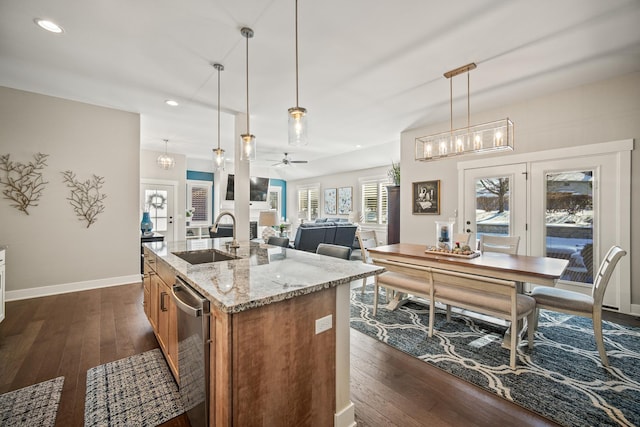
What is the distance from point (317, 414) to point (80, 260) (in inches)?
178

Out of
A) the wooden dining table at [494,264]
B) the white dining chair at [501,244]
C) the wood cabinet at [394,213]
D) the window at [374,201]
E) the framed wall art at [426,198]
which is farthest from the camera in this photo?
the window at [374,201]

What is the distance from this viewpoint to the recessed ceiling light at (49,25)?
236 centimetres

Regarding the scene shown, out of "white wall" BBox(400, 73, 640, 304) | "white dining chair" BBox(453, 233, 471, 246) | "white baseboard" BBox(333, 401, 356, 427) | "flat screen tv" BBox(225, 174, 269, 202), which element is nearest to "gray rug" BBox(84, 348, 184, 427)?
"white baseboard" BBox(333, 401, 356, 427)

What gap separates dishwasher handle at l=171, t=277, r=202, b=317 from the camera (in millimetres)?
1220

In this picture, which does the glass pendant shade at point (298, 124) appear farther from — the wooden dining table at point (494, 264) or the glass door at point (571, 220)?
the glass door at point (571, 220)

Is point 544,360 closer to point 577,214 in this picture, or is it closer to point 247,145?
point 577,214

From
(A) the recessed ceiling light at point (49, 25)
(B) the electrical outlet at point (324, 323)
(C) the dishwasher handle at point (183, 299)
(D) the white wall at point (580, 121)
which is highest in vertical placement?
(A) the recessed ceiling light at point (49, 25)

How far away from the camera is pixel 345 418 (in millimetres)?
1518

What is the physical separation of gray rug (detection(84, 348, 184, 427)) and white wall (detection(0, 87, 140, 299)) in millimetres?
2756

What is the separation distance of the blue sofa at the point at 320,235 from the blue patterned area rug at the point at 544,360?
2.99 metres

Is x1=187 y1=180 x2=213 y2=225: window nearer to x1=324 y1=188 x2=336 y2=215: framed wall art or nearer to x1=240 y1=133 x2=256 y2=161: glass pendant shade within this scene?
x1=324 y1=188 x2=336 y2=215: framed wall art

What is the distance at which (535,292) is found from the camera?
2.53 metres

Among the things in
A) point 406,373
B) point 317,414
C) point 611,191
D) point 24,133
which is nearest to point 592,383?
point 406,373

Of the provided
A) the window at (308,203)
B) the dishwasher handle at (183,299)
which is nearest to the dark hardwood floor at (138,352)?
the dishwasher handle at (183,299)
